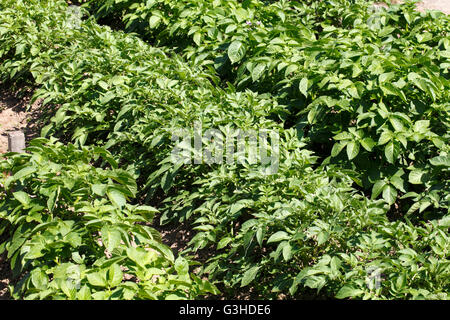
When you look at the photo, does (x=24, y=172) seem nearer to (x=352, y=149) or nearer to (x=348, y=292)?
(x=348, y=292)

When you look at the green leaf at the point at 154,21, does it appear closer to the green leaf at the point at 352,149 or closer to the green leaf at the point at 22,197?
the green leaf at the point at 352,149

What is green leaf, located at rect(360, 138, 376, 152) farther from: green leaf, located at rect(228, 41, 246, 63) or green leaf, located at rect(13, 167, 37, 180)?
green leaf, located at rect(13, 167, 37, 180)

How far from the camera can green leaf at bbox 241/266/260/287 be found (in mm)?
3047

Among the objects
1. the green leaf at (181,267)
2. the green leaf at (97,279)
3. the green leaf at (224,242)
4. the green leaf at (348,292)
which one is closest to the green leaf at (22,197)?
the green leaf at (97,279)

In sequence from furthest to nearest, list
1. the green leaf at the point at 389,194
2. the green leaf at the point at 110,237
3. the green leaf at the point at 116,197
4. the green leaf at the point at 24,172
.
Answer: the green leaf at the point at 389,194 → the green leaf at the point at 24,172 → the green leaf at the point at 116,197 → the green leaf at the point at 110,237

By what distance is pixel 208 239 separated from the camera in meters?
3.38

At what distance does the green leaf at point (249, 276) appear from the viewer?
305cm

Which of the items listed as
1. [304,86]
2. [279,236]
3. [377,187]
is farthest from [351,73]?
[279,236]

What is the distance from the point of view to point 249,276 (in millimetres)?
3064

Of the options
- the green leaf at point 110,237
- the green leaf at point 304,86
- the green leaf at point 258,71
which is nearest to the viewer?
the green leaf at point 110,237

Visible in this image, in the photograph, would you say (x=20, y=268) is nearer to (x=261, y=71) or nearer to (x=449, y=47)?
(x=261, y=71)

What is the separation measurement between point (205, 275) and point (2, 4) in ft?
13.2

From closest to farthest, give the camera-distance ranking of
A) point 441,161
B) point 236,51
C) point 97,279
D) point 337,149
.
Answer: point 97,279
point 441,161
point 337,149
point 236,51

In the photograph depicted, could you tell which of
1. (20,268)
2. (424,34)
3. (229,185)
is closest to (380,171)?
(229,185)
